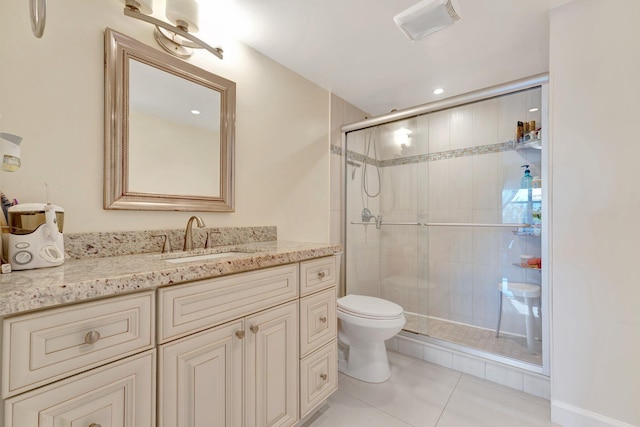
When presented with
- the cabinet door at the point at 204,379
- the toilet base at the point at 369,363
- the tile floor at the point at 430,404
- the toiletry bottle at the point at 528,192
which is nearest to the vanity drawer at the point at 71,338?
the cabinet door at the point at 204,379

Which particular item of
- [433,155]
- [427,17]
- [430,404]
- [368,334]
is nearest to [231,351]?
[368,334]

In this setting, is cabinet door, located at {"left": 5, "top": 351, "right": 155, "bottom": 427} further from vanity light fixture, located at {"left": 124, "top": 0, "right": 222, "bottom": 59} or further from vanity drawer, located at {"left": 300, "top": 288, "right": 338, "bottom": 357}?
vanity light fixture, located at {"left": 124, "top": 0, "right": 222, "bottom": 59}

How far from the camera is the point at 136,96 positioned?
4.21ft

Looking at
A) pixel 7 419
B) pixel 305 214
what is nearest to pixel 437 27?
pixel 305 214

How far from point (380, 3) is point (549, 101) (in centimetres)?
109

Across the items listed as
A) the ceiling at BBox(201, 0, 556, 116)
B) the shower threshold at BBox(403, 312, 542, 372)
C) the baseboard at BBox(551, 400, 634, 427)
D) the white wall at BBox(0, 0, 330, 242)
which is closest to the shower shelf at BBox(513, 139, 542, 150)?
the ceiling at BBox(201, 0, 556, 116)

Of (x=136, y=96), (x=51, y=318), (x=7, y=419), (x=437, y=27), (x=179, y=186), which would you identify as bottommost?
(x=7, y=419)

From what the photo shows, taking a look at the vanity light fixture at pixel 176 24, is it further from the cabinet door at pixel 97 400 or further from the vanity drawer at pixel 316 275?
the cabinet door at pixel 97 400

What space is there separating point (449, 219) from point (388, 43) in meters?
1.72

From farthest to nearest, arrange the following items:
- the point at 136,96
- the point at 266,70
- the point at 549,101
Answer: the point at 266,70, the point at 549,101, the point at 136,96

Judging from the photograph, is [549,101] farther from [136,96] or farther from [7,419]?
[7,419]

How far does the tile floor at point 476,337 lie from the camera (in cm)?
197

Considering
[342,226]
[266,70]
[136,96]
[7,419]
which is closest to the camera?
[7,419]

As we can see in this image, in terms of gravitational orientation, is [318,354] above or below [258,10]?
below
